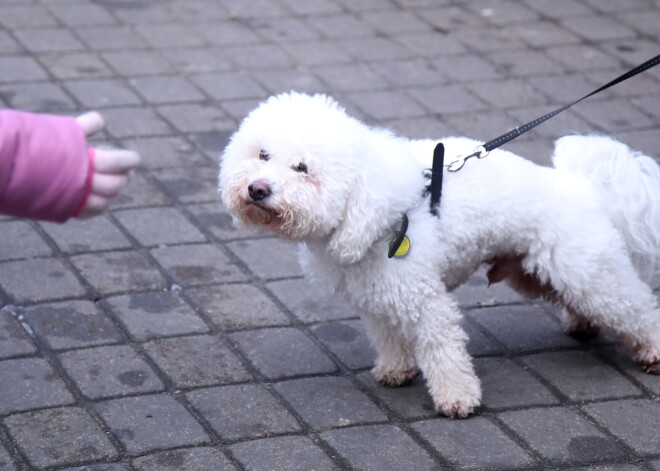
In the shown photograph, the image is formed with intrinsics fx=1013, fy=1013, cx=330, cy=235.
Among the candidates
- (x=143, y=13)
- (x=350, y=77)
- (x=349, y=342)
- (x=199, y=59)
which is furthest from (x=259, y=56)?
(x=349, y=342)

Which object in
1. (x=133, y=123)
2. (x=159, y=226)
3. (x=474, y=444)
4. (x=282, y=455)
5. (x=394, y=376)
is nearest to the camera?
(x=282, y=455)

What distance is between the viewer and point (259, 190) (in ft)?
10.3

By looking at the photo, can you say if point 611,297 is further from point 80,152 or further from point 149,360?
point 80,152

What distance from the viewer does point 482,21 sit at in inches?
291

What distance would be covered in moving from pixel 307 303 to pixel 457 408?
975 mm

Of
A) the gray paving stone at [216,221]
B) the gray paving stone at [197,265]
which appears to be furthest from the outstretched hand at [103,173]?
the gray paving stone at [216,221]

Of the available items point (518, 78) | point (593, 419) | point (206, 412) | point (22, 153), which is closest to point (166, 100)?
point (518, 78)

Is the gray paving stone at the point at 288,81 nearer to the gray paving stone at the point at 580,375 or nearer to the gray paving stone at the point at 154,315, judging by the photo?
the gray paving stone at the point at 154,315

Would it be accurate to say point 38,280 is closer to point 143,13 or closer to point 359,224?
point 359,224

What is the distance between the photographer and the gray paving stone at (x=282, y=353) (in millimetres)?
3797

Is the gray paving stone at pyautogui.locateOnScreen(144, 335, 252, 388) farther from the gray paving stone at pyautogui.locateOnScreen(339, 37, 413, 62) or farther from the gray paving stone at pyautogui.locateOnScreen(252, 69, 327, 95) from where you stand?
the gray paving stone at pyautogui.locateOnScreen(339, 37, 413, 62)

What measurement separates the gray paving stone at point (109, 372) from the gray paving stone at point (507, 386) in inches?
47.0

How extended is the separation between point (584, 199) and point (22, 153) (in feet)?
6.87

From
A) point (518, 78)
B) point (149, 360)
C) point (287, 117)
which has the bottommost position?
point (149, 360)
